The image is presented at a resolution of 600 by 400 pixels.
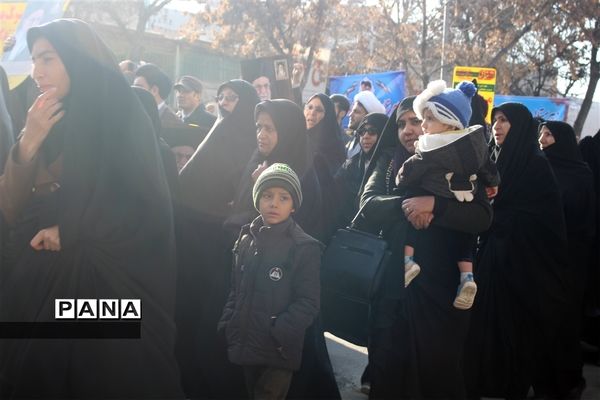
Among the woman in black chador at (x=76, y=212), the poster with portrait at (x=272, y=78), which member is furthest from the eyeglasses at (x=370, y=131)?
the woman in black chador at (x=76, y=212)

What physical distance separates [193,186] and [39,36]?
5.51ft

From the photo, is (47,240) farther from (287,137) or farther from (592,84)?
(592,84)

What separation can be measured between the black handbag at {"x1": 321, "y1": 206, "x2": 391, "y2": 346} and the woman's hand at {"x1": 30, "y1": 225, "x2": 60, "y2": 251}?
4.42ft

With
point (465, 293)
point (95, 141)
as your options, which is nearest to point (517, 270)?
point (465, 293)

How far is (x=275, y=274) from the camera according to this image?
3.16 meters

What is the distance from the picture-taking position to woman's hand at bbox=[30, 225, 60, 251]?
2.57m

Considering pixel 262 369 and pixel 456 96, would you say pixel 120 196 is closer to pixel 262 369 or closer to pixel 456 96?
pixel 262 369

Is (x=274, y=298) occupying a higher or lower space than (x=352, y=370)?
higher

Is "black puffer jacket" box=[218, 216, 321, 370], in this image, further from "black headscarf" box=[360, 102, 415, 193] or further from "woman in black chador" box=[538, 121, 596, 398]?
"woman in black chador" box=[538, 121, 596, 398]

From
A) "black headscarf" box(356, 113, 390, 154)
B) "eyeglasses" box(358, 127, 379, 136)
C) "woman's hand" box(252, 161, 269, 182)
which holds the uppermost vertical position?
"black headscarf" box(356, 113, 390, 154)

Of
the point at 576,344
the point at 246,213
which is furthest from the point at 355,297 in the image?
the point at 576,344

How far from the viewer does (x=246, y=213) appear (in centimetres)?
379

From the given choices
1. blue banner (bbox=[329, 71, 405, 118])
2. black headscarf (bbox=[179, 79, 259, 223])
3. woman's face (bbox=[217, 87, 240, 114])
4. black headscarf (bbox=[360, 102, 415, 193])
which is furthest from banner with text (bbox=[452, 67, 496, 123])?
black headscarf (bbox=[360, 102, 415, 193])

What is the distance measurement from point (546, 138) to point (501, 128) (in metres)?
1.28
